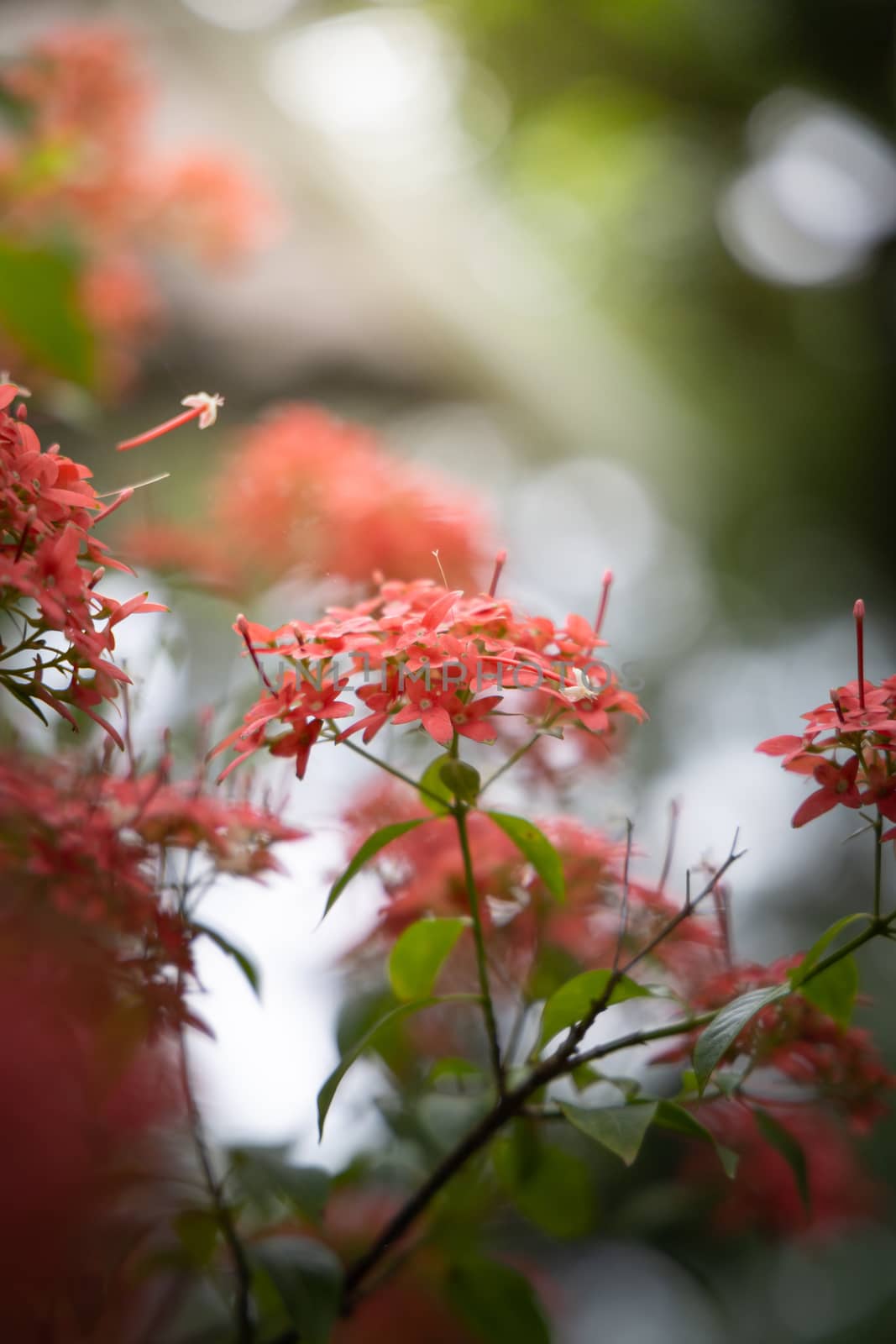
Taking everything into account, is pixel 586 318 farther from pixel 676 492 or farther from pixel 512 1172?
pixel 512 1172

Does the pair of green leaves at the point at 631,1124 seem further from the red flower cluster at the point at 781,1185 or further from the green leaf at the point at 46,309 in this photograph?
the green leaf at the point at 46,309

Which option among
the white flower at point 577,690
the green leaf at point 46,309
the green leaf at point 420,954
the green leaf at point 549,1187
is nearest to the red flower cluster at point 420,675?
the white flower at point 577,690

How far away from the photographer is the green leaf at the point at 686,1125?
1.24 ft

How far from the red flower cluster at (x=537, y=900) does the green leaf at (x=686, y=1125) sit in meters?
0.11

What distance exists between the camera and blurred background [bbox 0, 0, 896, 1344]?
98 cm

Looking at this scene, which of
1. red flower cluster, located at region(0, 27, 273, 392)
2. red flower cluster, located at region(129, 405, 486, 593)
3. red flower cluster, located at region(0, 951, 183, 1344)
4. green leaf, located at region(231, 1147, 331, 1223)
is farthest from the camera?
red flower cluster, located at region(0, 27, 273, 392)

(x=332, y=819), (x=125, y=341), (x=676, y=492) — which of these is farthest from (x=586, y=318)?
(x=332, y=819)

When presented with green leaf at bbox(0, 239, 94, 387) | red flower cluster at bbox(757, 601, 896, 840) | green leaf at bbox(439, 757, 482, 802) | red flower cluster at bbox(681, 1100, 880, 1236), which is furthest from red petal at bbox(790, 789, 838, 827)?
green leaf at bbox(0, 239, 94, 387)

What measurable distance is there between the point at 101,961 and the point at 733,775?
0.72 m

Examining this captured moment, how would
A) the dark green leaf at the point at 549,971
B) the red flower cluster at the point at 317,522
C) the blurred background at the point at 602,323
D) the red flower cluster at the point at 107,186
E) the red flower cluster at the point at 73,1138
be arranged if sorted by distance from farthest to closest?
the blurred background at the point at 602,323 → the red flower cluster at the point at 107,186 → the red flower cluster at the point at 317,522 → the dark green leaf at the point at 549,971 → the red flower cluster at the point at 73,1138

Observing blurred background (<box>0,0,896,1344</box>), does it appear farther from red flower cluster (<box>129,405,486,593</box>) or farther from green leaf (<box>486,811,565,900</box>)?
green leaf (<box>486,811,565,900</box>)

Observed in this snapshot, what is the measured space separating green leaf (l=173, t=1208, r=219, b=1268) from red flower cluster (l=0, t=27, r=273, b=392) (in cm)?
59

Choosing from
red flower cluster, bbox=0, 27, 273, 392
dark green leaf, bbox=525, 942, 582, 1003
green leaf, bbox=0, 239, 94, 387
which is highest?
red flower cluster, bbox=0, 27, 273, 392

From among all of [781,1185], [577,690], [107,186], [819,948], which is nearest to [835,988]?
[819,948]
